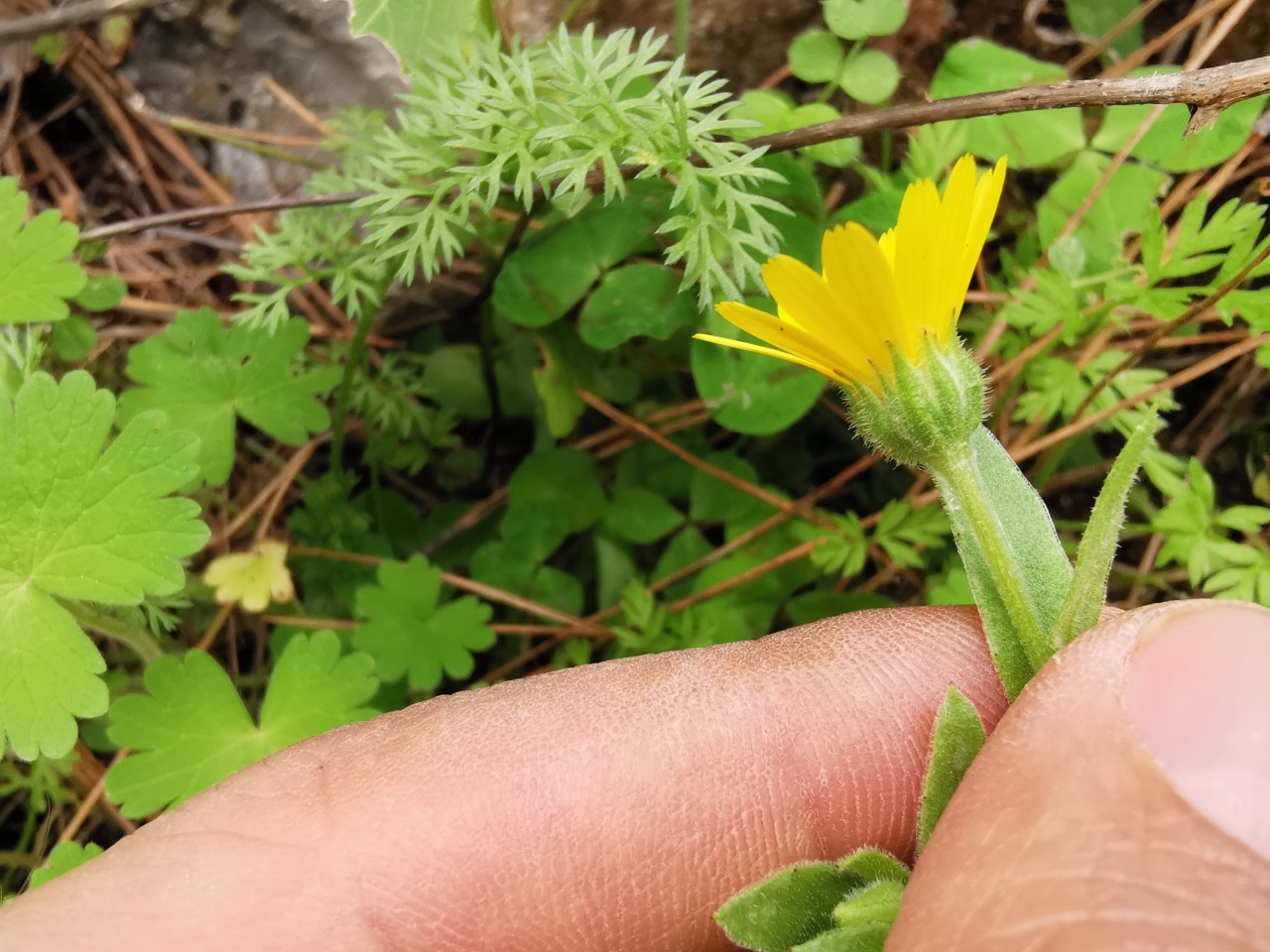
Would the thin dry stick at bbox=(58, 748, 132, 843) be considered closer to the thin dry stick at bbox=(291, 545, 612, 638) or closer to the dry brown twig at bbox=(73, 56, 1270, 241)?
the thin dry stick at bbox=(291, 545, 612, 638)

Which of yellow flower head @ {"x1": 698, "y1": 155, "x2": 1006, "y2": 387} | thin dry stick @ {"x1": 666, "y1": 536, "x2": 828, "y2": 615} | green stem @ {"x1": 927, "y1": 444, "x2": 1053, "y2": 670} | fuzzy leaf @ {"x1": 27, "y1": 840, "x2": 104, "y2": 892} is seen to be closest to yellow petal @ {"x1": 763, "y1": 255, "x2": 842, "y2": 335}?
yellow flower head @ {"x1": 698, "y1": 155, "x2": 1006, "y2": 387}

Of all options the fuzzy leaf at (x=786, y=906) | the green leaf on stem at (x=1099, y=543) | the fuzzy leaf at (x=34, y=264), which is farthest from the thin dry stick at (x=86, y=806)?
the green leaf on stem at (x=1099, y=543)

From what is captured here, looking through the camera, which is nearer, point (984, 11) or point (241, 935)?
point (241, 935)

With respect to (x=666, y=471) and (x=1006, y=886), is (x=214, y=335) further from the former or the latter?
(x=1006, y=886)

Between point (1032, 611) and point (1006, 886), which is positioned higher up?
point (1032, 611)

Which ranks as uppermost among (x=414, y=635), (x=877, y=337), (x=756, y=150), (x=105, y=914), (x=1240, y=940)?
(x=756, y=150)

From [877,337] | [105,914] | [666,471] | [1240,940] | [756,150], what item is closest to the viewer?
[1240,940]

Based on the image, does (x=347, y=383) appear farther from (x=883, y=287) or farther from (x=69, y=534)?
(x=883, y=287)

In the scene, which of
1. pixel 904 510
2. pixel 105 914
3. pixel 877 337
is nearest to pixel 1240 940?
pixel 877 337
